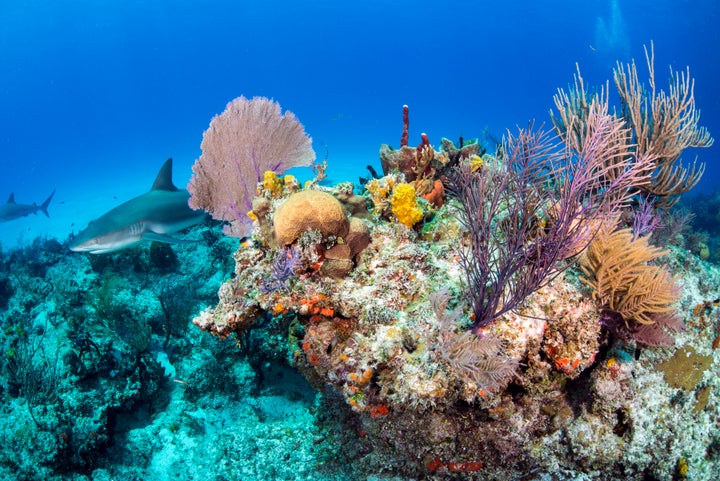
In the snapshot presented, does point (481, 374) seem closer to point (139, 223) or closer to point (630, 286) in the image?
point (630, 286)

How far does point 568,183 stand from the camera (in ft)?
8.75

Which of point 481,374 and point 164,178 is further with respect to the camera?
point 164,178

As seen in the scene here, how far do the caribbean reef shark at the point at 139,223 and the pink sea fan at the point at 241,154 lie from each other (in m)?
1.81

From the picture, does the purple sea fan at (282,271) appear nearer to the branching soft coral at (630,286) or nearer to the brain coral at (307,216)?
the brain coral at (307,216)

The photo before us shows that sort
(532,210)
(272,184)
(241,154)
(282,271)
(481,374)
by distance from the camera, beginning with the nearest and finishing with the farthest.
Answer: (481,374) → (532,210) → (282,271) → (272,184) → (241,154)

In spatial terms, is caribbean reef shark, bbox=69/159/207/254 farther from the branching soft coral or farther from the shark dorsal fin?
the branching soft coral

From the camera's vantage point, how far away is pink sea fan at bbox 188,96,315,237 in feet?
17.3

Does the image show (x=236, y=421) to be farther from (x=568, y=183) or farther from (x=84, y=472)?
(x=568, y=183)

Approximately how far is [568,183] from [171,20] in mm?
158614

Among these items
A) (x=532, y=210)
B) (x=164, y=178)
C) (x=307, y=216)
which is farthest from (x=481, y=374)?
(x=164, y=178)

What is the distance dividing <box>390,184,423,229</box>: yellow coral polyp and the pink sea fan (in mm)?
1940

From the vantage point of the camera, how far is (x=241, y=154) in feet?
17.6

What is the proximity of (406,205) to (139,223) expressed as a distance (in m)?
5.79

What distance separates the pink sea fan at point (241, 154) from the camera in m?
5.28
